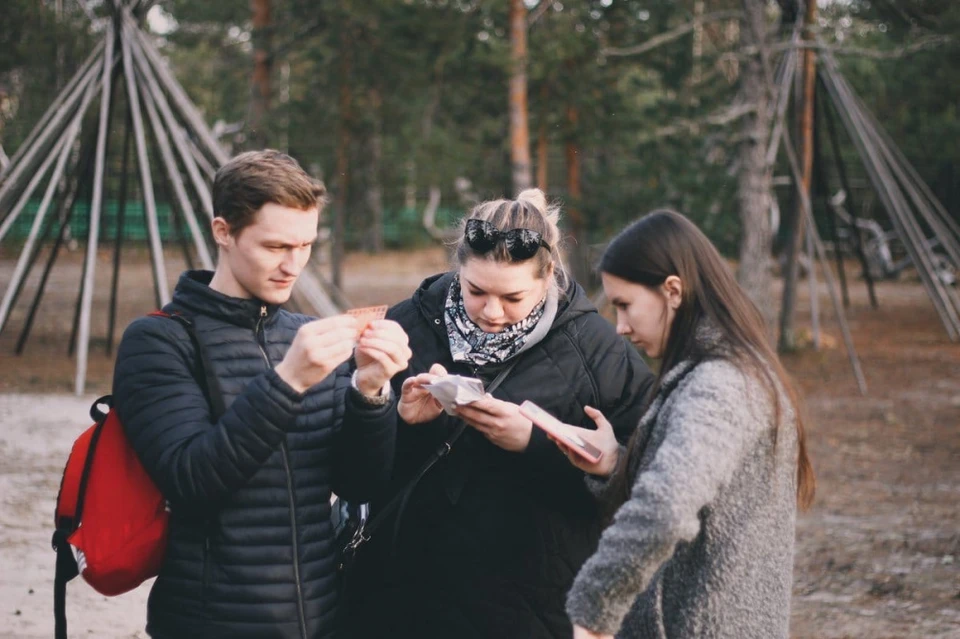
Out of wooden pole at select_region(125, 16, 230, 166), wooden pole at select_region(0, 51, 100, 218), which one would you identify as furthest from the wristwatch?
wooden pole at select_region(0, 51, 100, 218)

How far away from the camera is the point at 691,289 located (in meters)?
2.21

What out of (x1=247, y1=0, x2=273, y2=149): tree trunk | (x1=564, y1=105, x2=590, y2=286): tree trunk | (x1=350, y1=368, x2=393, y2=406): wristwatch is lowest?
(x1=564, y1=105, x2=590, y2=286): tree trunk

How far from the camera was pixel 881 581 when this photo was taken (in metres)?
5.45

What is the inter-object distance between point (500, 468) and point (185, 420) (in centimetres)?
84

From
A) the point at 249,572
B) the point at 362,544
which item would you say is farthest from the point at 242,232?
the point at 362,544

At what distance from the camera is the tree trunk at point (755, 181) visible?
440 inches

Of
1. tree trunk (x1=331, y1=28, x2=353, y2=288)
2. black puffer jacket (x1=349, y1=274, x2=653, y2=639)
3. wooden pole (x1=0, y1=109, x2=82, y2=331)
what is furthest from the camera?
tree trunk (x1=331, y1=28, x2=353, y2=288)

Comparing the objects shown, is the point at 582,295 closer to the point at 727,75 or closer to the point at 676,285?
the point at 676,285

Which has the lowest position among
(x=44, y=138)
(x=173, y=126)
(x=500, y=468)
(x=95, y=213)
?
(x=95, y=213)

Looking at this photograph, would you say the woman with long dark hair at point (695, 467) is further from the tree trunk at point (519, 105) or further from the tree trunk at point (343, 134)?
the tree trunk at point (343, 134)

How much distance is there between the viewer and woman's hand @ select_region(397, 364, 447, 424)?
264 cm

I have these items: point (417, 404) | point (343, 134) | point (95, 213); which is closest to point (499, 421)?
point (417, 404)

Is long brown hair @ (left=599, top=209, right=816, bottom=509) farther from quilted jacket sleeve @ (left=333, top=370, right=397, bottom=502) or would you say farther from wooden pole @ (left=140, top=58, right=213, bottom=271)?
wooden pole @ (left=140, top=58, right=213, bottom=271)

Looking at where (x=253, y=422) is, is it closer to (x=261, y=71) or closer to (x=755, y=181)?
(x=755, y=181)
